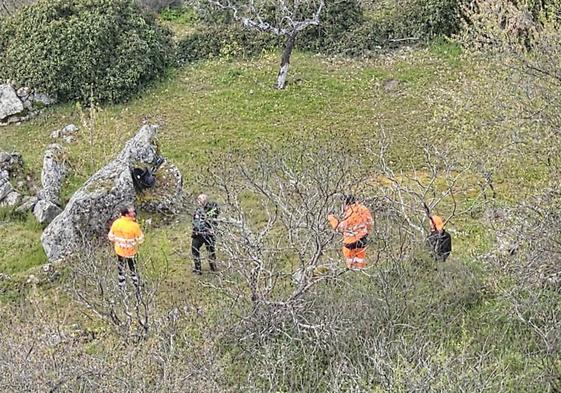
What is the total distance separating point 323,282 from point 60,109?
16245mm

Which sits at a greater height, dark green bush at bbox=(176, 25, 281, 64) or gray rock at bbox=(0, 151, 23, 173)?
gray rock at bbox=(0, 151, 23, 173)

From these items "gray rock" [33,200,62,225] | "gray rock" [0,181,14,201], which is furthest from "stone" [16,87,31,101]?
"gray rock" [33,200,62,225]

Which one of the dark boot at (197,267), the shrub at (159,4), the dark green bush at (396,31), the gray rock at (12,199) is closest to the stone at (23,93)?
the shrub at (159,4)

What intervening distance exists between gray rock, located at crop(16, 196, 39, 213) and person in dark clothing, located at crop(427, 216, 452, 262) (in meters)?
10.4

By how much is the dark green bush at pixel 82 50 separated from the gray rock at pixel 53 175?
6072 mm

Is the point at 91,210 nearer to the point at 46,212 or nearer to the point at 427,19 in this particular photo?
the point at 46,212

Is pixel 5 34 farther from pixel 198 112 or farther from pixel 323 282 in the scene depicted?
pixel 323 282

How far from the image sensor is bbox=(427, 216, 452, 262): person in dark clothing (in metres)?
13.8

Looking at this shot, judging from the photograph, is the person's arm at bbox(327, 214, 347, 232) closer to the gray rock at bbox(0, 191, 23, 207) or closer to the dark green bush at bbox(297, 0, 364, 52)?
the gray rock at bbox(0, 191, 23, 207)

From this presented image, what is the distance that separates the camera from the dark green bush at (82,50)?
26469mm

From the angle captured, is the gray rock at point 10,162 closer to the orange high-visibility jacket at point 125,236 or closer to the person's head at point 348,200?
the orange high-visibility jacket at point 125,236

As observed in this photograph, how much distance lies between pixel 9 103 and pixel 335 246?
52.7 feet

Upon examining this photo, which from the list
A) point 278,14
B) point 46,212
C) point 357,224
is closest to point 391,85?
point 278,14

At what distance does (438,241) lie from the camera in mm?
13812
